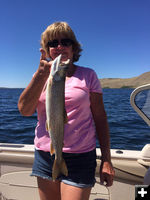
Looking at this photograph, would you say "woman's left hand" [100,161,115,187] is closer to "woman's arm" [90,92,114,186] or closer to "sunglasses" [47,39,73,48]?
"woman's arm" [90,92,114,186]

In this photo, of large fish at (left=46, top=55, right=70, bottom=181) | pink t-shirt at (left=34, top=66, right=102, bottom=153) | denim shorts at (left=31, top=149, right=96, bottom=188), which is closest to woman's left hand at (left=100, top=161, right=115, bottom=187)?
denim shorts at (left=31, top=149, right=96, bottom=188)

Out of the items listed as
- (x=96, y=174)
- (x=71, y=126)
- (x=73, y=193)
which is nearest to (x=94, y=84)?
(x=71, y=126)

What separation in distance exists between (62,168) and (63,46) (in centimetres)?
113

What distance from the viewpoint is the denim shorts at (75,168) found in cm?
197

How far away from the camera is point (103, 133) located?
2182 mm

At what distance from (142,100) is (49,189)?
1499mm

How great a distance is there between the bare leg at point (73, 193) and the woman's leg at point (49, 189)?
111 millimetres

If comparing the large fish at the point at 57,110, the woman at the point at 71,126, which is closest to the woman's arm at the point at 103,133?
the woman at the point at 71,126

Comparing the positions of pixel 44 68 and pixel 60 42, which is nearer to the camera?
pixel 44 68

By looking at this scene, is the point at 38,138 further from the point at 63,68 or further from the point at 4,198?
the point at 4,198

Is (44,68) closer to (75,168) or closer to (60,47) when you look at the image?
(60,47)

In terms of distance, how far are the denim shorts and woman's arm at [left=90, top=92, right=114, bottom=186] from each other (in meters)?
0.15

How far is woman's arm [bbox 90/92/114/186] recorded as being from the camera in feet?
6.96

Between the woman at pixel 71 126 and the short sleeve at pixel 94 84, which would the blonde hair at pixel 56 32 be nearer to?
the woman at pixel 71 126
